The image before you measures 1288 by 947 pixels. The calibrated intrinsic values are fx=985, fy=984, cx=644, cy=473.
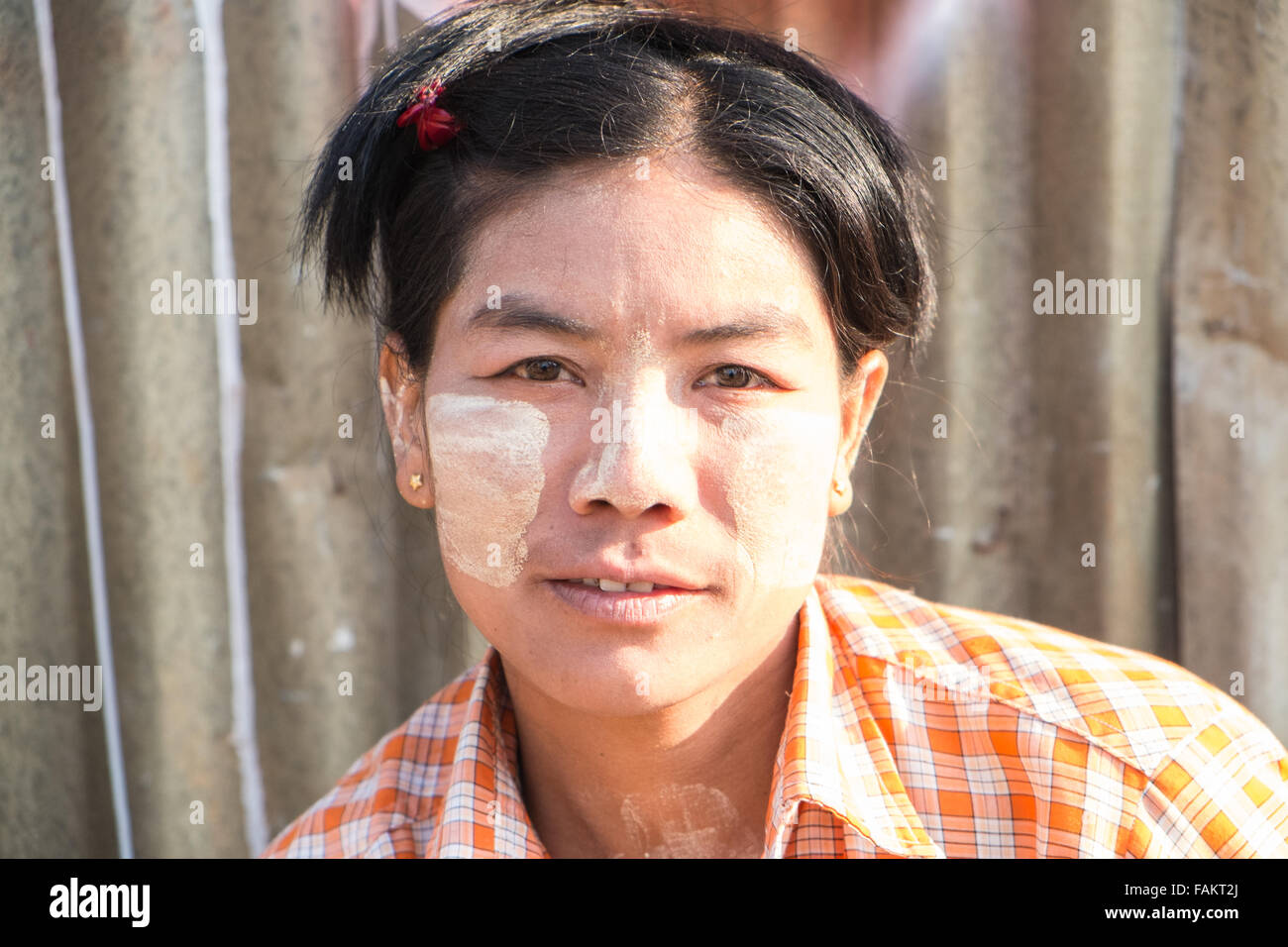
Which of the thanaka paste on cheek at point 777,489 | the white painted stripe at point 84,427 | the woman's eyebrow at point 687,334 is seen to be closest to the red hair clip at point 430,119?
the woman's eyebrow at point 687,334

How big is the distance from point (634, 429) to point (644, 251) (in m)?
0.26

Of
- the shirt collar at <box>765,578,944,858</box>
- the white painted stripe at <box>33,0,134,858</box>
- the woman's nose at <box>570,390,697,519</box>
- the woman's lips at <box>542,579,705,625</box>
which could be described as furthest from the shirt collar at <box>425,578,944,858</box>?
the white painted stripe at <box>33,0,134,858</box>

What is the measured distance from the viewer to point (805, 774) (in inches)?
59.2

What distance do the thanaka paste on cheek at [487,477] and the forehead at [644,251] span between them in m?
0.15

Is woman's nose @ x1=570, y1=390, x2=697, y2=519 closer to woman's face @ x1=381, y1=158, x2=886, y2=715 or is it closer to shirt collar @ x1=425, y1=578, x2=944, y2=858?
woman's face @ x1=381, y1=158, x2=886, y2=715

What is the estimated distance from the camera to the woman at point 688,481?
142 cm

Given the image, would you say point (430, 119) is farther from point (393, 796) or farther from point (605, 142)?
point (393, 796)

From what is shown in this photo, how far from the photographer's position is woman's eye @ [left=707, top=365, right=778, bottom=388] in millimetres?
1454

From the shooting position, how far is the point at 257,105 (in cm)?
237

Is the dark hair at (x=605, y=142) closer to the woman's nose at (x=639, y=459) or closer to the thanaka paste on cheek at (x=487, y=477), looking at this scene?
the thanaka paste on cheek at (x=487, y=477)

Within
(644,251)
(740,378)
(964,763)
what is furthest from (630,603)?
(964,763)

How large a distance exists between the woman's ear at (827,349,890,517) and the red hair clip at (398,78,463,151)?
0.77m

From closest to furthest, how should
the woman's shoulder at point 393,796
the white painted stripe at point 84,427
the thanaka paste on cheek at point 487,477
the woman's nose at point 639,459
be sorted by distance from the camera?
the woman's nose at point 639,459 < the thanaka paste on cheek at point 487,477 < the woman's shoulder at point 393,796 < the white painted stripe at point 84,427
